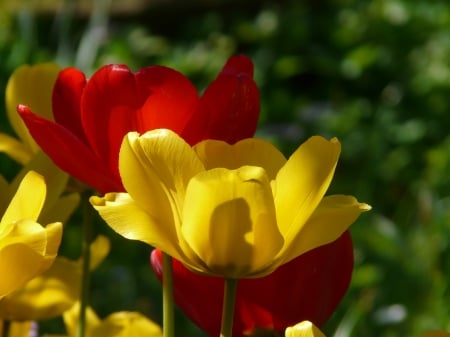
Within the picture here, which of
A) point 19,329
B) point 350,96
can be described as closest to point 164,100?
point 19,329

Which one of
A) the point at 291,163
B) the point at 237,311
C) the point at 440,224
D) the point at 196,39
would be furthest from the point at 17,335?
the point at 196,39

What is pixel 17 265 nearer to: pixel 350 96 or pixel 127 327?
pixel 127 327

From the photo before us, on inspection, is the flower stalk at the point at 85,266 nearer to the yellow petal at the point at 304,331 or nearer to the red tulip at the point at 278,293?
the red tulip at the point at 278,293

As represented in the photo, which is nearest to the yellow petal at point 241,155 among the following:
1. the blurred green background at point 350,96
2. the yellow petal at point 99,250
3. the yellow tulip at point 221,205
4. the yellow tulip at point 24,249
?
the yellow tulip at point 221,205

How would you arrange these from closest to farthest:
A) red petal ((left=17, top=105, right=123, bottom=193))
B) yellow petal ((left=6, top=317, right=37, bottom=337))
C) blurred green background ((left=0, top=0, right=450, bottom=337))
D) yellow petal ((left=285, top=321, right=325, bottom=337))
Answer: yellow petal ((left=285, top=321, right=325, bottom=337)), red petal ((left=17, top=105, right=123, bottom=193)), yellow petal ((left=6, top=317, right=37, bottom=337)), blurred green background ((left=0, top=0, right=450, bottom=337))

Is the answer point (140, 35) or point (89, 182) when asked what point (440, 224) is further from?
point (140, 35)

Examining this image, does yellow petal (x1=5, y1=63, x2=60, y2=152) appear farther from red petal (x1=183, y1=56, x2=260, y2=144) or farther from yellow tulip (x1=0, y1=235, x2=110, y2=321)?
red petal (x1=183, y1=56, x2=260, y2=144)

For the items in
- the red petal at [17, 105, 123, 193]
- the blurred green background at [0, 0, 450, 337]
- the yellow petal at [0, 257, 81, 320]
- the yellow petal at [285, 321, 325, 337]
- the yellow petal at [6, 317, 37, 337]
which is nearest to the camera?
the yellow petal at [285, 321, 325, 337]

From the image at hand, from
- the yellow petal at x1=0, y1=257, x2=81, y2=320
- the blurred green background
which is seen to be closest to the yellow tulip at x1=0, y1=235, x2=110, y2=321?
the yellow petal at x1=0, y1=257, x2=81, y2=320
